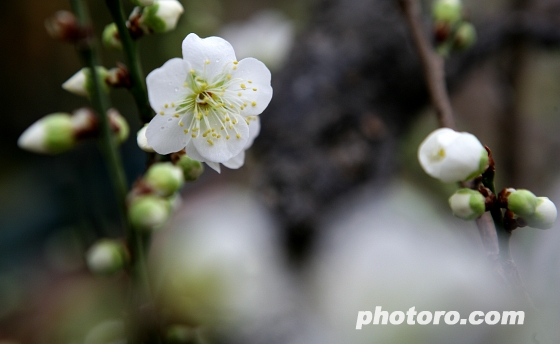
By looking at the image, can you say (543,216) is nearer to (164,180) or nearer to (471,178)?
(471,178)

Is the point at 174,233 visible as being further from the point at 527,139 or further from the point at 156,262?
the point at 527,139

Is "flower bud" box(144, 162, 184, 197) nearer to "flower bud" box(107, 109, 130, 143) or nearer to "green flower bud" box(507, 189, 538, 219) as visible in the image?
"flower bud" box(107, 109, 130, 143)

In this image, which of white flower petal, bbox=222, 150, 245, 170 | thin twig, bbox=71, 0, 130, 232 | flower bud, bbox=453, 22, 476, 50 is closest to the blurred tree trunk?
flower bud, bbox=453, 22, 476, 50

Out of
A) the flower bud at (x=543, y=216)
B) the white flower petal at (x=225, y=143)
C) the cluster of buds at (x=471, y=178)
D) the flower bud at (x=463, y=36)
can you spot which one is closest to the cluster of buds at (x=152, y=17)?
the white flower petal at (x=225, y=143)

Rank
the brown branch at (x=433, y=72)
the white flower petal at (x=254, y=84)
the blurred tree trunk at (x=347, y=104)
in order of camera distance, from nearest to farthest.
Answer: the white flower petal at (x=254, y=84), the brown branch at (x=433, y=72), the blurred tree trunk at (x=347, y=104)

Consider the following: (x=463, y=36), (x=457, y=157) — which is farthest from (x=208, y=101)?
(x=463, y=36)

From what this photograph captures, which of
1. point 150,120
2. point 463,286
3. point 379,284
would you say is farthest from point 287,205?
point 150,120

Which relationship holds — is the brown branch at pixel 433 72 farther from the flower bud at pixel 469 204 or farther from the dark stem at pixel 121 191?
→ the dark stem at pixel 121 191
